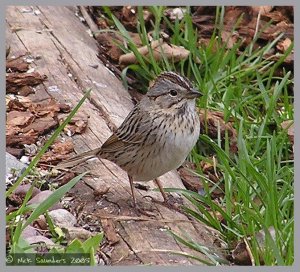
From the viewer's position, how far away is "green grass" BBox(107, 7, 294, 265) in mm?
5087

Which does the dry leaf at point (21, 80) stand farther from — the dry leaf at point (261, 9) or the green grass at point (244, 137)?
the dry leaf at point (261, 9)

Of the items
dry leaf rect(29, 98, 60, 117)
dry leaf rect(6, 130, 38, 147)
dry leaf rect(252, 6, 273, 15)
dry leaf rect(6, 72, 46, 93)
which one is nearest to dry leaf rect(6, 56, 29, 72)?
dry leaf rect(6, 72, 46, 93)

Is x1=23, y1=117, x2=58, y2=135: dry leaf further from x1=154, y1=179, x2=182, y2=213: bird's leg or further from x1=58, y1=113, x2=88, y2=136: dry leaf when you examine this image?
x1=154, y1=179, x2=182, y2=213: bird's leg

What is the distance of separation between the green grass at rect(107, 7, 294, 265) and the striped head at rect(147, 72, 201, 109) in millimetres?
326

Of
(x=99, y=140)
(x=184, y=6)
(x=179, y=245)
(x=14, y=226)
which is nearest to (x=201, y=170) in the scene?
(x=99, y=140)

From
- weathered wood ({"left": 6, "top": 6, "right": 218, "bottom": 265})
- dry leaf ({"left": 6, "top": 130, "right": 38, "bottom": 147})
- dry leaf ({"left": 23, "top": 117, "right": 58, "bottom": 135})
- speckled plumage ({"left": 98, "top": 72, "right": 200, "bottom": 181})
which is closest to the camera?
weathered wood ({"left": 6, "top": 6, "right": 218, "bottom": 265})

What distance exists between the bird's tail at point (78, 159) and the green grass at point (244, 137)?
656mm

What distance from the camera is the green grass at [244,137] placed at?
5.09 metres

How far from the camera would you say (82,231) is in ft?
16.7

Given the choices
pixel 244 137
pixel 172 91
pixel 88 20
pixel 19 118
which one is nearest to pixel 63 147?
pixel 19 118

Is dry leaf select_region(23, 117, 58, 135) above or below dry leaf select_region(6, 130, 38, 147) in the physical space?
below

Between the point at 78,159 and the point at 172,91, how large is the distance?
0.72 metres

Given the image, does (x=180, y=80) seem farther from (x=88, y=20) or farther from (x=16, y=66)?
(x=88, y=20)

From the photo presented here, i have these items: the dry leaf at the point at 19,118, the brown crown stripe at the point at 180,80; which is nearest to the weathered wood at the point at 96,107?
the dry leaf at the point at 19,118
